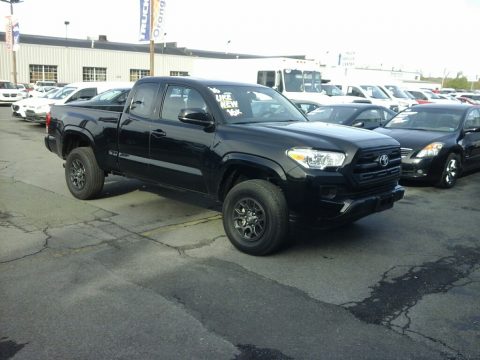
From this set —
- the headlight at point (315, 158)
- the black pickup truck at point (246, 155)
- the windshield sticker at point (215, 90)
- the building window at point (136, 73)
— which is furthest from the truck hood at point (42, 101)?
the building window at point (136, 73)

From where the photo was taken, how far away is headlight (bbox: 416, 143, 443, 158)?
8.74 m

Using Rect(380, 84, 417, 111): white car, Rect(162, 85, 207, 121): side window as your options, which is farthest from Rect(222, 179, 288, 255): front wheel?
Rect(380, 84, 417, 111): white car

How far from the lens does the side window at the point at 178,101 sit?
5.91m

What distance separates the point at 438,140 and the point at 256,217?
17.4 ft

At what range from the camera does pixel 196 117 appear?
5.48 meters

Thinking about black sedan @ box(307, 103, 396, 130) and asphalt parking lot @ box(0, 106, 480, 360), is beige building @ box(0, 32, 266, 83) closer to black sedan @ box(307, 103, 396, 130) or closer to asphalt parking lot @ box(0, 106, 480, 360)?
black sedan @ box(307, 103, 396, 130)

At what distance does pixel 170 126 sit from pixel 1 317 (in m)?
3.04

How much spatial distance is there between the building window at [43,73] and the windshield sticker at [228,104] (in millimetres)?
44005

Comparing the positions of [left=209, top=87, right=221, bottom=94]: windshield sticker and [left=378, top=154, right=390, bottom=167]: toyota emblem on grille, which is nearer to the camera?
[left=378, top=154, right=390, bottom=167]: toyota emblem on grille

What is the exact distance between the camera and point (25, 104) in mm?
18922

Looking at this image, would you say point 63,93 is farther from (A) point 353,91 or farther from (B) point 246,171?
(B) point 246,171

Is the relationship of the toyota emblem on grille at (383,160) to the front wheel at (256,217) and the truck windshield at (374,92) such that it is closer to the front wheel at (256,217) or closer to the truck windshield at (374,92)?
the front wheel at (256,217)

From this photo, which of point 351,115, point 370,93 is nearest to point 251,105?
point 351,115

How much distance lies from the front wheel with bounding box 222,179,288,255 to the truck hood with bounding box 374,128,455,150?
4792mm
